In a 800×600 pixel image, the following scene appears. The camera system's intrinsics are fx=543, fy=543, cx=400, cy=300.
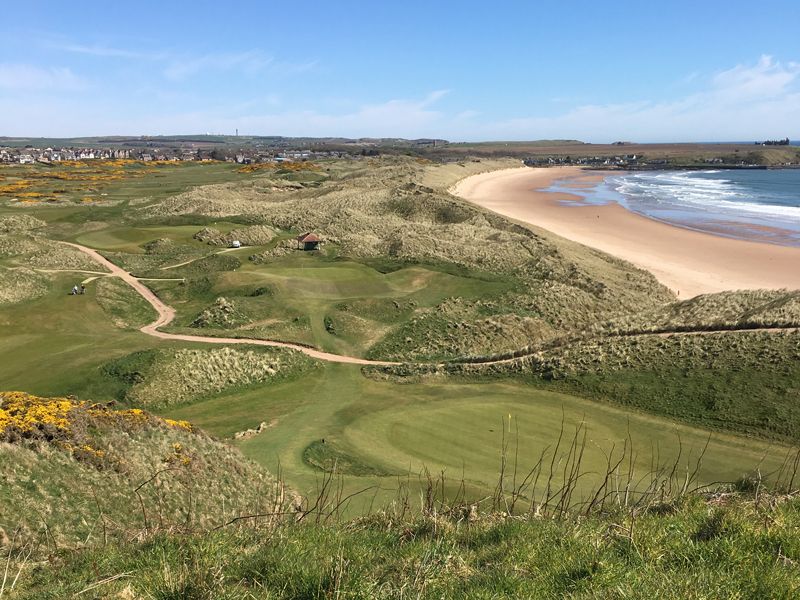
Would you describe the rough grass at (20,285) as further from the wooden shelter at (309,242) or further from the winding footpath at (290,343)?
the wooden shelter at (309,242)

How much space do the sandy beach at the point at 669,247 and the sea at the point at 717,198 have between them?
4690 mm

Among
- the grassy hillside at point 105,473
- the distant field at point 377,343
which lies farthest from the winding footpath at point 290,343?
the grassy hillside at point 105,473

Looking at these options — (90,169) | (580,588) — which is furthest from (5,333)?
(90,169)

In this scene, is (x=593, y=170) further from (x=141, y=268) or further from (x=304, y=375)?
(x=304, y=375)

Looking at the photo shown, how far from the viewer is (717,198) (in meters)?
100

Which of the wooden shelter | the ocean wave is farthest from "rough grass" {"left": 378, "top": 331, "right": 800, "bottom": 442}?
the ocean wave

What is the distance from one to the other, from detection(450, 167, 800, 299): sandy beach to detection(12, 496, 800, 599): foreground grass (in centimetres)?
4368

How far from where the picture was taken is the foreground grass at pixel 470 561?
523cm

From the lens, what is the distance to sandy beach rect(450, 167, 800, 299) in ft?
162

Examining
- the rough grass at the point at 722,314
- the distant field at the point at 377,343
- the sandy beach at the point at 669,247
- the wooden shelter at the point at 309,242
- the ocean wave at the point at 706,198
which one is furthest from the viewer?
the ocean wave at the point at 706,198

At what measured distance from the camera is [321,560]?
5.84 metres

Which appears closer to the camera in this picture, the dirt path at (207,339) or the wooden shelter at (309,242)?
the dirt path at (207,339)

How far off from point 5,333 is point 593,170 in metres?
181

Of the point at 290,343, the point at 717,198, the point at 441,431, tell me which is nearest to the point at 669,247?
the point at 717,198
